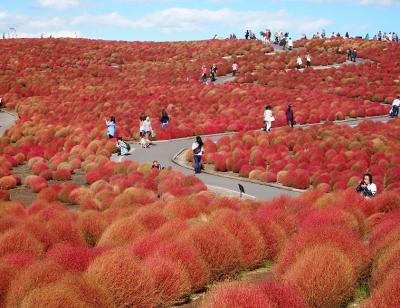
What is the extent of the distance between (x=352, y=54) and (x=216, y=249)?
52.6 m

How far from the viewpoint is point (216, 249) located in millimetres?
9844

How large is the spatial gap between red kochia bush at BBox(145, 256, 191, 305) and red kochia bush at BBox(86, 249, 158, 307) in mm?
260

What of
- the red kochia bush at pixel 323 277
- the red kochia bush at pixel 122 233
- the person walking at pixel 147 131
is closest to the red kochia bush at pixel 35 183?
the person walking at pixel 147 131

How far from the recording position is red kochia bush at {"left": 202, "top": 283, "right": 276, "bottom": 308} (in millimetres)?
6645

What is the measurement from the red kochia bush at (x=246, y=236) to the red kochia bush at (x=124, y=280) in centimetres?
259

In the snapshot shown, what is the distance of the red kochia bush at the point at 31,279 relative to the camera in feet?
A: 24.9

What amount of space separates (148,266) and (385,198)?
26.0ft

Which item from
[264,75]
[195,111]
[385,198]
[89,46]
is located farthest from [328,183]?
[89,46]

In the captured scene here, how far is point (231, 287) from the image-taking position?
22.7 feet

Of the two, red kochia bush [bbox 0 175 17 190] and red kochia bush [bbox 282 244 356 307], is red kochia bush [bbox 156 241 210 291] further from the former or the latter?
red kochia bush [bbox 0 175 17 190]

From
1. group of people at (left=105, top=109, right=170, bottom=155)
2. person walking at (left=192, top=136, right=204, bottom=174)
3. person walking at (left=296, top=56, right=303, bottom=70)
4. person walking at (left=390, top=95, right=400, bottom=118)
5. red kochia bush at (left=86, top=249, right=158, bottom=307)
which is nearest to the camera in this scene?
red kochia bush at (left=86, top=249, right=158, bottom=307)

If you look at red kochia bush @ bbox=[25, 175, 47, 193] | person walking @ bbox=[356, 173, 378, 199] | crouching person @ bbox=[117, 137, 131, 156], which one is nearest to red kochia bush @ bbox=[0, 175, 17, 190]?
red kochia bush @ bbox=[25, 175, 47, 193]

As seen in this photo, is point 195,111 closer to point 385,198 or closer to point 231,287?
point 385,198

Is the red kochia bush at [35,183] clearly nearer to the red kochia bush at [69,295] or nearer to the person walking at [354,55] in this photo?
the red kochia bush at [69,295]
